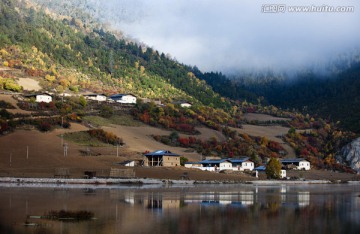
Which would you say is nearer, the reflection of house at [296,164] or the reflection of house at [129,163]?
the reflection of house at [129,163]

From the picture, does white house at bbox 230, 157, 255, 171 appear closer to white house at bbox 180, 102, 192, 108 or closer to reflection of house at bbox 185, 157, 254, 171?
reflection of house at bbox 185, 157, 254, 171

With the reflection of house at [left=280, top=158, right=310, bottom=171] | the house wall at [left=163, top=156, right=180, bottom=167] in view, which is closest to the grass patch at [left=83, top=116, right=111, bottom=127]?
the house wall at [left=163, top=156, right=180, bottom=167]

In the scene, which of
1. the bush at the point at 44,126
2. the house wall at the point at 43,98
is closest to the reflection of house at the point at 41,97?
the house wall at the point at 43,98

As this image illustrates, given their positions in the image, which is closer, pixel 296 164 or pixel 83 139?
pixel 83 139

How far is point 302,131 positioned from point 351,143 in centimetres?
2122

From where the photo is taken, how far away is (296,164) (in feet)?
389

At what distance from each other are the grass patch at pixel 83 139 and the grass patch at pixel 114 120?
466 inches

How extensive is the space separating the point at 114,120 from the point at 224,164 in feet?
109

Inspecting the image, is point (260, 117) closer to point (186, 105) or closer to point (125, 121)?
point (186, 105)

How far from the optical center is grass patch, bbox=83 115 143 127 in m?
117

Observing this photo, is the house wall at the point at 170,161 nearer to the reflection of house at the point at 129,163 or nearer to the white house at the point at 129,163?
the reflection of house at the point at 129,163

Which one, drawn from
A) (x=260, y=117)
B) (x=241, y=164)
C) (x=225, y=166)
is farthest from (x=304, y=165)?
(x=260, y=117)

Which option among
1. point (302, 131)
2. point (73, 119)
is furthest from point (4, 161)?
point (302, 131)

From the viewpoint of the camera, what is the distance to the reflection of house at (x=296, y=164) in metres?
118
